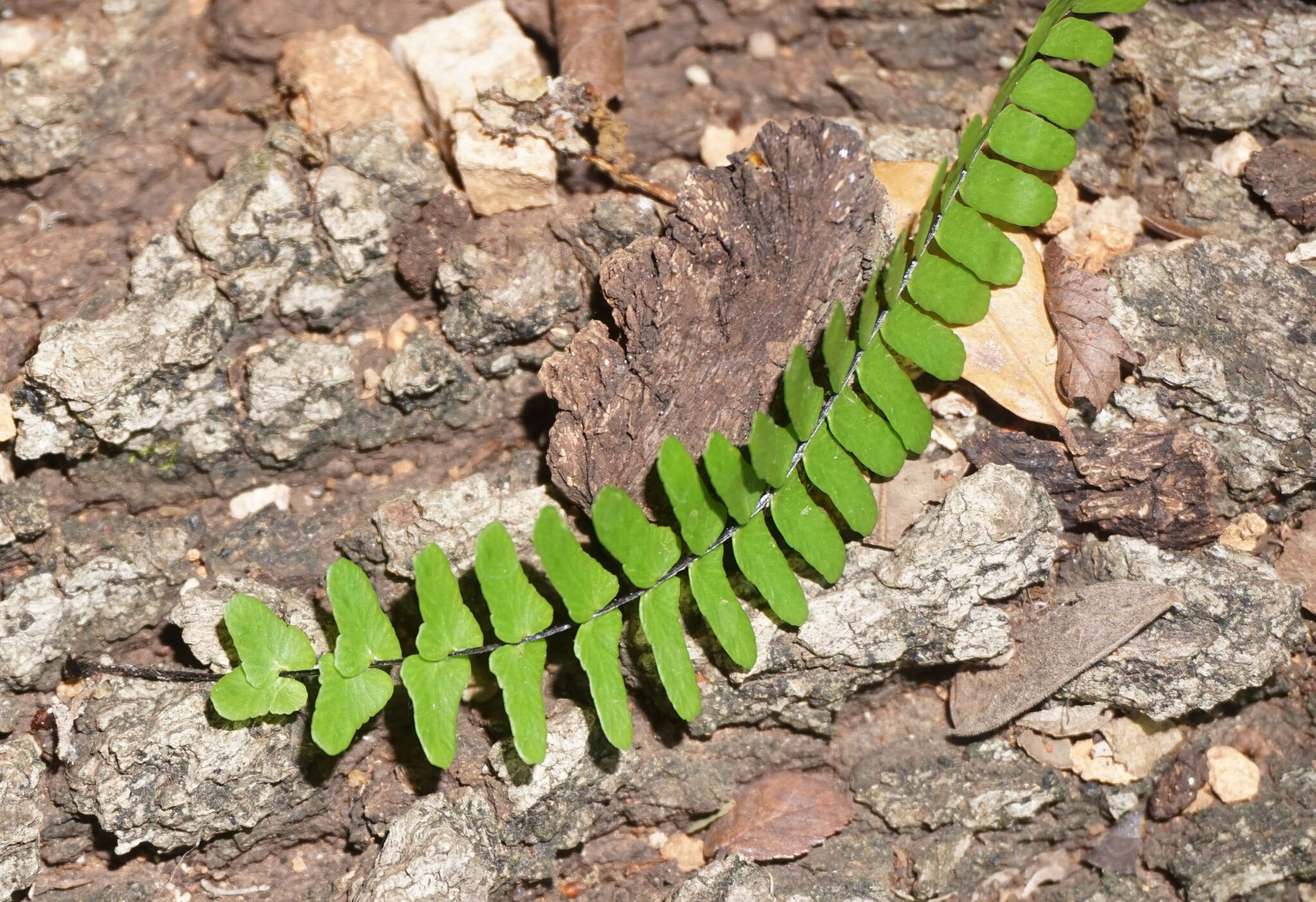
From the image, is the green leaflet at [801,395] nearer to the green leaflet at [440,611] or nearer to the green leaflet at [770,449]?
the green leaflet at [770,449]

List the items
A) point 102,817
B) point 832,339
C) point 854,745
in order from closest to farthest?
point 832,339 < point 102,817 < point 854,745

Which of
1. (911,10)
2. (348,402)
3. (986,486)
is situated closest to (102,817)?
(348,402)

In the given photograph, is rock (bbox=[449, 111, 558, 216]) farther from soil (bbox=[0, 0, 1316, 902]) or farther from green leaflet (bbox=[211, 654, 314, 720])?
green leaflet (bbox=[211, 654, 314, 720])

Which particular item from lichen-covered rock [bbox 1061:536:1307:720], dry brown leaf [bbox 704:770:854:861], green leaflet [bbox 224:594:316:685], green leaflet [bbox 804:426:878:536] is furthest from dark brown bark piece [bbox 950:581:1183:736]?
green leaflet [bbox 224:594:316:685]

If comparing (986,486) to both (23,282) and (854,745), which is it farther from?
(23,282)

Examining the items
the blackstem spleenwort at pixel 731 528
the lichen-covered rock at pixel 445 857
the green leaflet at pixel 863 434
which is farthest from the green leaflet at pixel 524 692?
the green leaflet at pixel 863 434

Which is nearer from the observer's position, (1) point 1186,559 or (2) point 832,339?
(2) point 832,339
